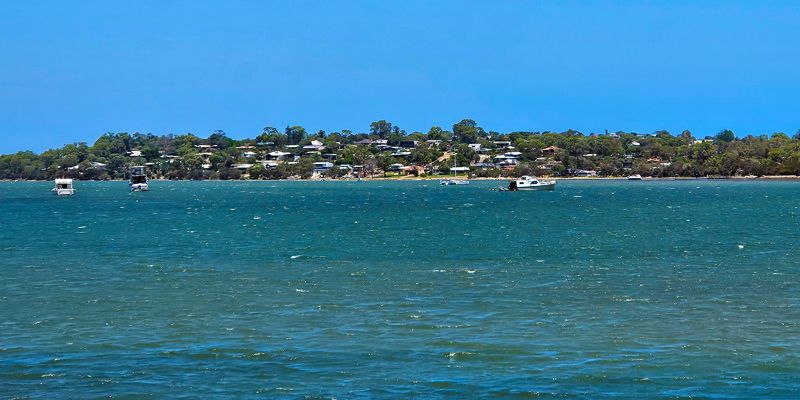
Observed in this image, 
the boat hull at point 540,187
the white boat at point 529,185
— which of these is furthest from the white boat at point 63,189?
the boat hull at point 540,187

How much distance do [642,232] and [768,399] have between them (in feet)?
149

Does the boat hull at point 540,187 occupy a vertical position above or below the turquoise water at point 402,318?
above

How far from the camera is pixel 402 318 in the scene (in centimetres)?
2942

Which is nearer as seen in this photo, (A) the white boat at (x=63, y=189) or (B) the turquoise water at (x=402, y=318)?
(B) the turquoise water at (x=402, y=318)

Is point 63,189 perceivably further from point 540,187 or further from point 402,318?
point 402,318

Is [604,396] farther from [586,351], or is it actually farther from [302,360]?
[302,360]

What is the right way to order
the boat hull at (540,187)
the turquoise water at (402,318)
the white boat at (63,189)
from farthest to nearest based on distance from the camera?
the boat hull at (540,187) → the white boat at (63,189) → the turquoise water at (402,318)

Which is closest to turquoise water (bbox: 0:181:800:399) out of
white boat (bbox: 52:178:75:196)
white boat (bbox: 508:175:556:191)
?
white boat (bbox: 508:175:556:191)

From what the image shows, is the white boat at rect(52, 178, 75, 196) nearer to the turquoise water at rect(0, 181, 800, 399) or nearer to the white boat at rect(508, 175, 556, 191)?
the white boat at rect(508, 175, 556, 191)

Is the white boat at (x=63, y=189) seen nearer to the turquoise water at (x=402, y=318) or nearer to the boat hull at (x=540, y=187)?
the boat hull at (x=540, y=187)

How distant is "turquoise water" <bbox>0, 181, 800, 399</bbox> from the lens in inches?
862

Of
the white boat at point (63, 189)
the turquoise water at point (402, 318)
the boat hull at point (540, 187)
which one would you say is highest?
the white boat at point (63, 189)

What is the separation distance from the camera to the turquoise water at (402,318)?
2191cm

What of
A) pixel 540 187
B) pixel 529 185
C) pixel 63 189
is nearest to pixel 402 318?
pixel 529 185
